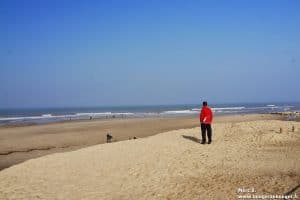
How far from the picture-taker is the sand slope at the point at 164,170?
8.48 m

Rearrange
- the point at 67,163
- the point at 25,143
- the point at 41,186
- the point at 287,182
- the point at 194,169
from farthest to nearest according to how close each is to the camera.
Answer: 1. the point at 25,143
2. the point at 67,163
3. the point at 194,169
4. the point at 41,186
5. the point at 287,182

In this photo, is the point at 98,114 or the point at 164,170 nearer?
the point at 164,170

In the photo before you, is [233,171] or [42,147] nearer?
[233,171]

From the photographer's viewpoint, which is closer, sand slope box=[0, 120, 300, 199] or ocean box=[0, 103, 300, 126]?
sand slope box=[0, 120, 300, 199]

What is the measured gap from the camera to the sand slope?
27.8 feet

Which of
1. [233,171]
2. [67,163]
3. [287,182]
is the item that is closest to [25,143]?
[67,163]

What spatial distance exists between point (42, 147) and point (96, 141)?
3.26 m

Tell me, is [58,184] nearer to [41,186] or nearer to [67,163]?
[41,186]

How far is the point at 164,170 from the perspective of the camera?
33.6ft

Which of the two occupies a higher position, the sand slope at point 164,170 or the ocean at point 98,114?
the ocean at point 98,114

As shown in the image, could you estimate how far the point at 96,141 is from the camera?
2203cm

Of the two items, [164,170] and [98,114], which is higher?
[98,114]

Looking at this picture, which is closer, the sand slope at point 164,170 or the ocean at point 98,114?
the sand slope at point 164,170

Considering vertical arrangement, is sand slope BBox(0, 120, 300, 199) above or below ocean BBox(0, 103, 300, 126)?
below
